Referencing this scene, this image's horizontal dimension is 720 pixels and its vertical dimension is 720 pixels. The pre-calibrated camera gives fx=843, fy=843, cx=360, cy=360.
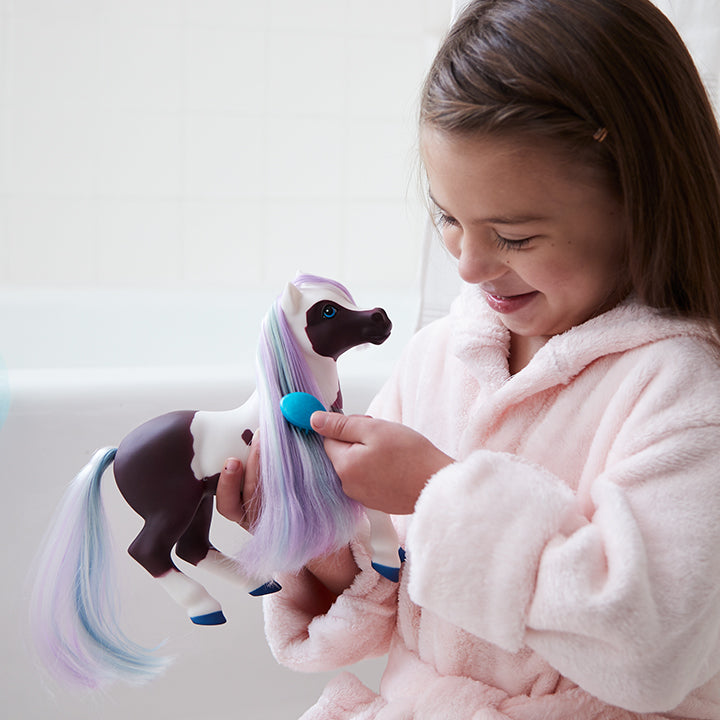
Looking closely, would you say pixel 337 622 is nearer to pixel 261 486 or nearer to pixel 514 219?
pixel 261 486

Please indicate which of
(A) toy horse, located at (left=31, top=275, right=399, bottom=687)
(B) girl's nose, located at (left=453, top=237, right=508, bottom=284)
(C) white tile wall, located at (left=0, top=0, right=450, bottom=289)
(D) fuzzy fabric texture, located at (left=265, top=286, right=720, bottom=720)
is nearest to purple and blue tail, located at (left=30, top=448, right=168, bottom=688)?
(A) toy horse, located at (left=31, top=275, right=399, bottom=687)

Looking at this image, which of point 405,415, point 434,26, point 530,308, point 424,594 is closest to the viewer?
point 424,594

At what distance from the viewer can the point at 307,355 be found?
68cm

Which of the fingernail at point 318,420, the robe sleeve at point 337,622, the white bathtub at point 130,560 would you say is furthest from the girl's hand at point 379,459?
the white bathtub at point 130,560

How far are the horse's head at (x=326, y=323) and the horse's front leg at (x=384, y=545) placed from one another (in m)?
0.14

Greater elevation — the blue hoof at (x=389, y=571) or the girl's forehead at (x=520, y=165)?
the girl's forehead at (x=520, y=165)

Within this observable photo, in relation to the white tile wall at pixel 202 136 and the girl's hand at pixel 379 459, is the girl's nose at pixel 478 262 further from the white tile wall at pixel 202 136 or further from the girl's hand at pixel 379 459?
A: the white tile wall at pixel 202 136

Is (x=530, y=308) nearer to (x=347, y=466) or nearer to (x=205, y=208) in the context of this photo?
(x=347, y=466)

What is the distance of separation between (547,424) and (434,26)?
69.0 inches

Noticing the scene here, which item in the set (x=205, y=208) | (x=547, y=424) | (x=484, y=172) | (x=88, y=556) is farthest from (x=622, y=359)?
(x=205, y=208)

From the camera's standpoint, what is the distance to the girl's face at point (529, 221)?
0.63 meters

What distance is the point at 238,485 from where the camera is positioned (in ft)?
2.21

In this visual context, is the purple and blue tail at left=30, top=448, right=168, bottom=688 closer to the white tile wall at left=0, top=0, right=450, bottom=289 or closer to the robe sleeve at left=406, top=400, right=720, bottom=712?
the robe sleeve at left=406, top=400, right=720, bottom=712

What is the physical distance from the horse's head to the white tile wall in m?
1.54
